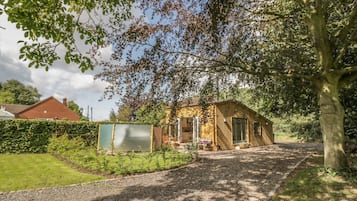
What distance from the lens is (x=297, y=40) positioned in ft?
29.9

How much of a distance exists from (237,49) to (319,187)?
4737 millimetres

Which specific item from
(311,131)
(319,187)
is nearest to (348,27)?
(319,187)

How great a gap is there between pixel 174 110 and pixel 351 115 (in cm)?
990

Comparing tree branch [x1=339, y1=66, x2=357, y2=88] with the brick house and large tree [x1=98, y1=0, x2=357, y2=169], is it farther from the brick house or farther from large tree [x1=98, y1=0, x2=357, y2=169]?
the brick house

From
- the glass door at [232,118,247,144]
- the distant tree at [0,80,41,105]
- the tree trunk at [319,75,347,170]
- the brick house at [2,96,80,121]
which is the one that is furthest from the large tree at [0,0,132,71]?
the distant tree at [0,80,41,105]

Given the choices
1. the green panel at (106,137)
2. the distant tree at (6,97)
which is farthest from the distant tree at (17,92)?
the green panel at (106,137)

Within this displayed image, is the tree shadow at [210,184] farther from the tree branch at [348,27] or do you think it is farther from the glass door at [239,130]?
the glass door at [239,130]

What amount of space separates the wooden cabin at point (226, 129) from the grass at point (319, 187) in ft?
28.8

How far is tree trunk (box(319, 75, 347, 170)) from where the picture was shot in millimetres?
7789

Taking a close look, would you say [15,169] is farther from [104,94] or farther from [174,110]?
[174,110]

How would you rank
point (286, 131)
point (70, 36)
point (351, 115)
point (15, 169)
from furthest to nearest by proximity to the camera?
point (286, 131), point (351, 115), point (15, 169), point (70, 36)

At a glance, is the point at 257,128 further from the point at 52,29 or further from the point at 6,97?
the point at 6,97

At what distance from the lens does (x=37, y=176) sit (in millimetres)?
8969

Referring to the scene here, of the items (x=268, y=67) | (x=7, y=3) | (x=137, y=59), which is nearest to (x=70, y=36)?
(x=7, y=3)
